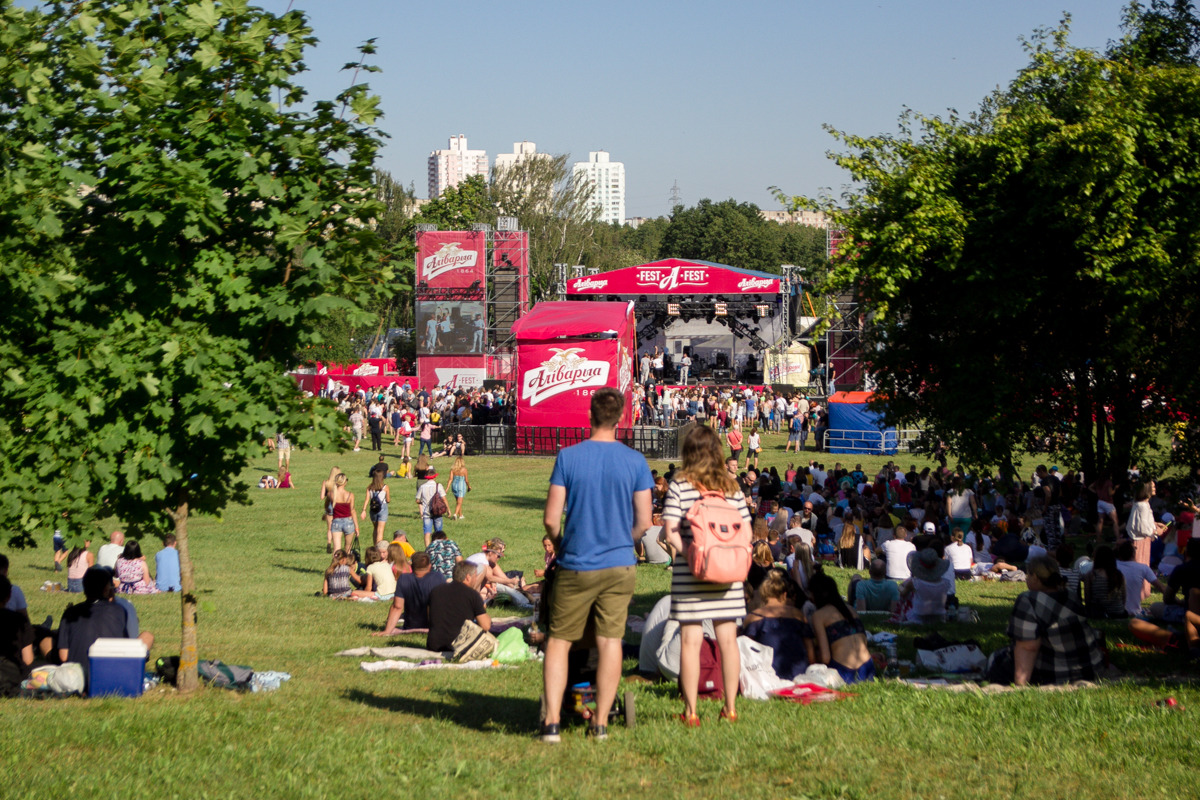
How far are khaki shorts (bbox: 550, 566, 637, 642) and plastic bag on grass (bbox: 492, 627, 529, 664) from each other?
3964 millimetres

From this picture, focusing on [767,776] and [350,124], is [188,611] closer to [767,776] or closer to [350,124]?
[350,124]

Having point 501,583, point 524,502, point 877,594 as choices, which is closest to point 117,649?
point 501,583

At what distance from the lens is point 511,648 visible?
28.7 ft

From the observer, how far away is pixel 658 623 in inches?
292

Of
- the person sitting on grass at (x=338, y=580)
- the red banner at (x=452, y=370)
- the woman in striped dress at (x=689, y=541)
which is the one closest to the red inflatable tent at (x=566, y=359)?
the red banner at (x=452, y=370)

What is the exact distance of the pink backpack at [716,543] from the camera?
4.89 meters

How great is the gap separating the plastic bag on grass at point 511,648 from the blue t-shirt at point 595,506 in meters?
4.09

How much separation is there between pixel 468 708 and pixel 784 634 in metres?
2.32

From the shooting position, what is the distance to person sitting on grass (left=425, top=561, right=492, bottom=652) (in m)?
9.15

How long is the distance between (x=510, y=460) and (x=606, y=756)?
25880mm

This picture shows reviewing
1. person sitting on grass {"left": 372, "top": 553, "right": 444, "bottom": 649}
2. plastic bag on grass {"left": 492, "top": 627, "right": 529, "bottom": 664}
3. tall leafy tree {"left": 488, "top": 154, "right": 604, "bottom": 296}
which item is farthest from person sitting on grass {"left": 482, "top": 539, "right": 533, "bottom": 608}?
tall leafy tree {"left": 488, "top": 154, "right": 604, "bottom": 296}

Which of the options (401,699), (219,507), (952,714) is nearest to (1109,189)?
(952,714)

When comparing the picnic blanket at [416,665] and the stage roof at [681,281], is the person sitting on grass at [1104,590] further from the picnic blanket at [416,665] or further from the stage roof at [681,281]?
the stage roof at [681,281]

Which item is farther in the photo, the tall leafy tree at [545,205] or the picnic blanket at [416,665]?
the tall leafy tree at [545,205]
